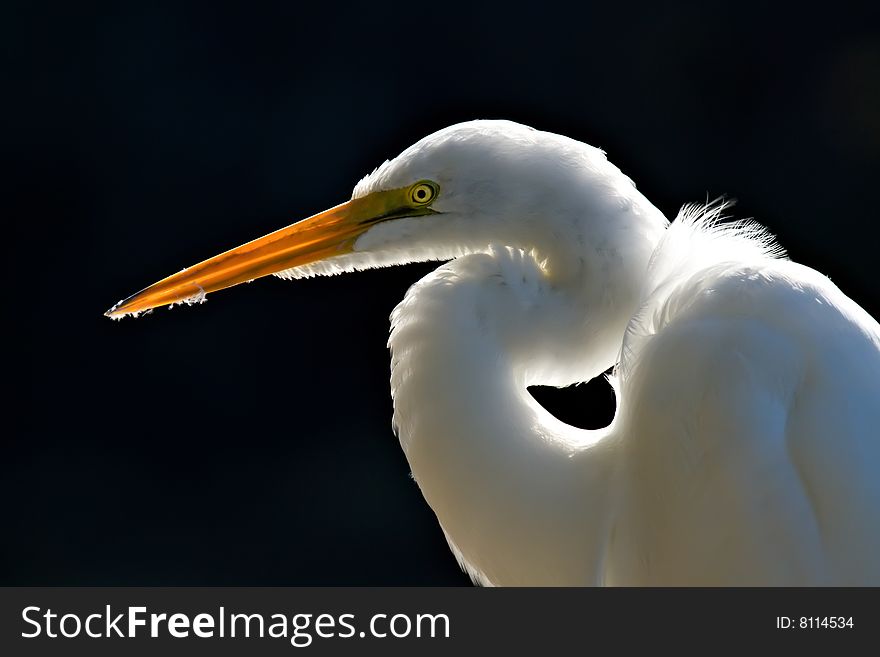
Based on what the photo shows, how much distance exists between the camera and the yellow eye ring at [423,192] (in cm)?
103

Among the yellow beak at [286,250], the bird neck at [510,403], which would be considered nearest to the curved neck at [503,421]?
the bird neck at [510,403]

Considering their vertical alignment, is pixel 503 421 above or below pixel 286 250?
below

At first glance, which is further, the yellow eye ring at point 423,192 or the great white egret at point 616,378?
the yellow eye ring at point 423,192

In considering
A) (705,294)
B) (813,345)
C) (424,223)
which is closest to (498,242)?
(424,223)

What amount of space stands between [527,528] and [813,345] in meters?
0.30

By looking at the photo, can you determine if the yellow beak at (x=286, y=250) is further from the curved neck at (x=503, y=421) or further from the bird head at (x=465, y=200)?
the curved neck at (x=503, y=421)

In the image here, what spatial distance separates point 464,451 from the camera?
0.99 metres

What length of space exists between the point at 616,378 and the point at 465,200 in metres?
0.22

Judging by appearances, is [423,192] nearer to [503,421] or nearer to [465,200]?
[465,200]

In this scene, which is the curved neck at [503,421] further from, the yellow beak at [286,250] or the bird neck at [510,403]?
the yellow beak at [286,250]

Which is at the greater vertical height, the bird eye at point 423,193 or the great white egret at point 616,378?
the bird eye at point 423,193

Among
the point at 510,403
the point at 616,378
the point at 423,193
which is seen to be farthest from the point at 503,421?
the point at 423,193

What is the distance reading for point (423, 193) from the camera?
1.04 metres

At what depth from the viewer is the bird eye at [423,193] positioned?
1029mm
